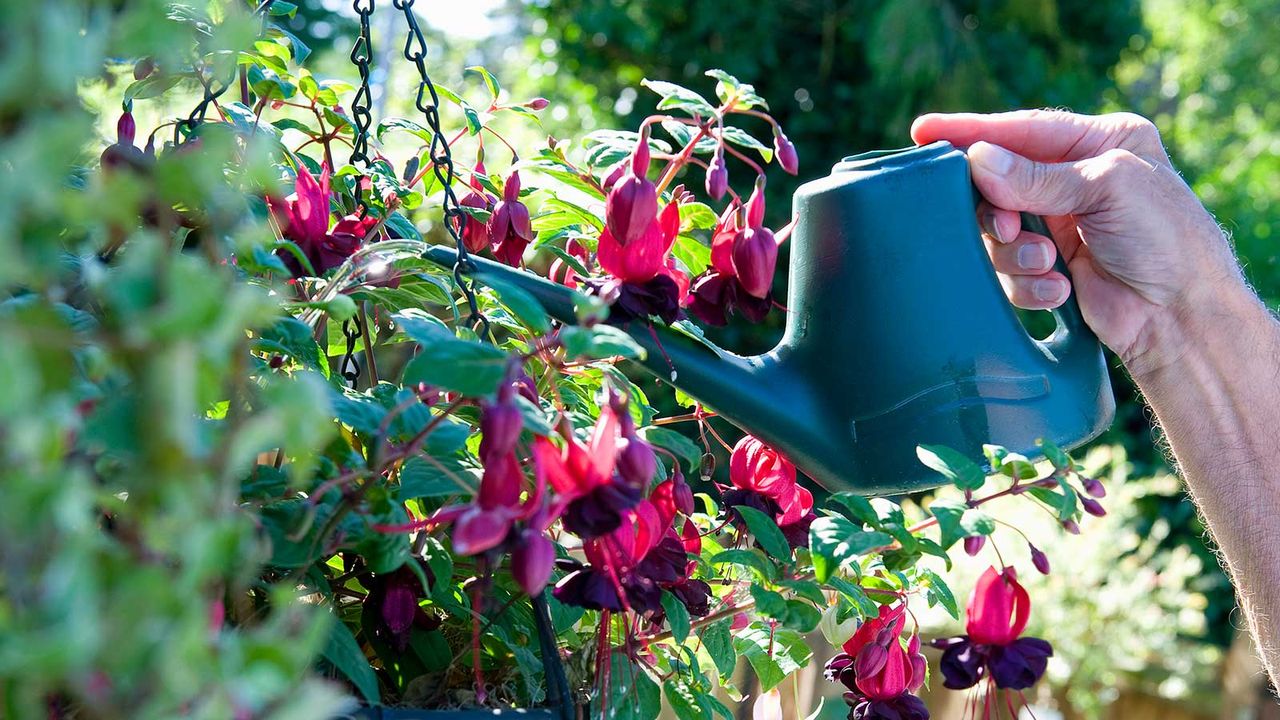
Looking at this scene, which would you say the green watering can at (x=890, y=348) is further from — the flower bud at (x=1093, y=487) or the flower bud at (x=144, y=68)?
the flower bud at (x=144, y=68)

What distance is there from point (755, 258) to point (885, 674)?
24cm

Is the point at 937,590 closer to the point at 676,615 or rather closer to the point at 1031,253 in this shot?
the point at 676,615

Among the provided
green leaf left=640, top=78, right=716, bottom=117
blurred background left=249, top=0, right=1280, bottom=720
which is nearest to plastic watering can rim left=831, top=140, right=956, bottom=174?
green leaf left=640, top=78, right=716, bottom=117

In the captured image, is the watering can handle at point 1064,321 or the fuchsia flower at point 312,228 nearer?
the fuchsia flower at point 312,228

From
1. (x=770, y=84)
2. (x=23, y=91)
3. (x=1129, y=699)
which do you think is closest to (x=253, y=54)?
(x=23, y=91)

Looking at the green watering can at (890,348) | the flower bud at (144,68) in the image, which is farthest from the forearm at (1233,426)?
the flower bud at (144,68)

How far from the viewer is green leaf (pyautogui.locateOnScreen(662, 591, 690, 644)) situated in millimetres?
591

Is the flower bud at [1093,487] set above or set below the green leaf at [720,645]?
above

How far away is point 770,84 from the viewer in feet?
14.5

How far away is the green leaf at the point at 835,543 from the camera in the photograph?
21.0 inches

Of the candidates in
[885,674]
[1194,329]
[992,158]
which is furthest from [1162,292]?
[885,674]

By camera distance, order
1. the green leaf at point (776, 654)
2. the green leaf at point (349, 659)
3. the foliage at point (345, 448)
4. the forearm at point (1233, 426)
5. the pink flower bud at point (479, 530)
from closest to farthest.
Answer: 1. the foliage at point (345, 448)
2. the pink flower bud at point (479, 530)
3. the green leaf at point (349, 659)
4. the green leaf at point (776, 654)
5. the forearm at point (1233, 426)

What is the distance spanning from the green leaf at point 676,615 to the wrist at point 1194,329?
62 centimetres

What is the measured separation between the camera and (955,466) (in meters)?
0.58
